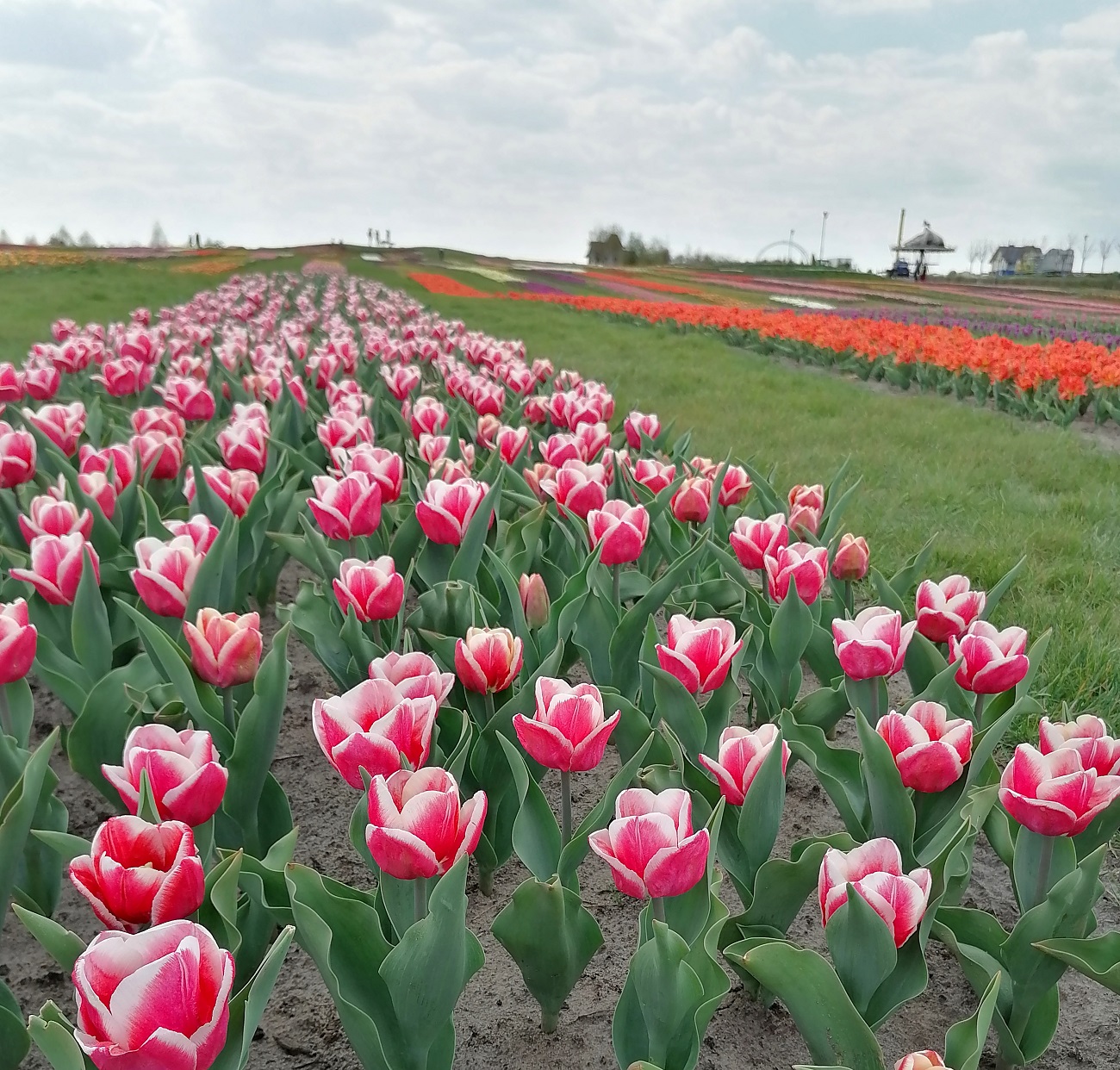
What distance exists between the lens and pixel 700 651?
1496mm

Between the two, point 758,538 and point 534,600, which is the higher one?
point 758,538

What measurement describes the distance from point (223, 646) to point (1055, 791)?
1271 millimetres

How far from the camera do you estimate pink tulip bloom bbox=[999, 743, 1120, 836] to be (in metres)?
1.18

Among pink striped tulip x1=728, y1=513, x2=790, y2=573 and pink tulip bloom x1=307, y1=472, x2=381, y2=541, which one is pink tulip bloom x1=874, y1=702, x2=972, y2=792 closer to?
pink striped tulip x1=728, y1=513, x2=790, y2=573

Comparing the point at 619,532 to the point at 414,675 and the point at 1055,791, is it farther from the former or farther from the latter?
the point at 1055,791

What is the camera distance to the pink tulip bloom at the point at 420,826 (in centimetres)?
100

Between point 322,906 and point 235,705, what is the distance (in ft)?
2.80

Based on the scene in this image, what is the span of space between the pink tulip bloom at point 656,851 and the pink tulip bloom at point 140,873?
0.46m

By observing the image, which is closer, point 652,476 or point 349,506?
point 349,506

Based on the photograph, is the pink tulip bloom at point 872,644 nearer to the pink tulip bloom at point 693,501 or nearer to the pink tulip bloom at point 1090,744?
the pink tulip bloom at point 1090,744

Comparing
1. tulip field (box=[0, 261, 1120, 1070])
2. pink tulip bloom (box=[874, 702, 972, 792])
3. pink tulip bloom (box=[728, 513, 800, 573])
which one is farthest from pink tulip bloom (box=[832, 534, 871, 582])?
pink tulip bloom (box=[874, 702, 972, 792])

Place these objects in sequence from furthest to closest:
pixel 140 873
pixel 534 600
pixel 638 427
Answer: pixel 638 427 < pixel 534 600 < pixel 140 873

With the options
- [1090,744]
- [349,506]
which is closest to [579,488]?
[349,506]

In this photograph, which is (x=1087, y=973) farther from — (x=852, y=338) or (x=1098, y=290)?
(x=1098, y=290)
